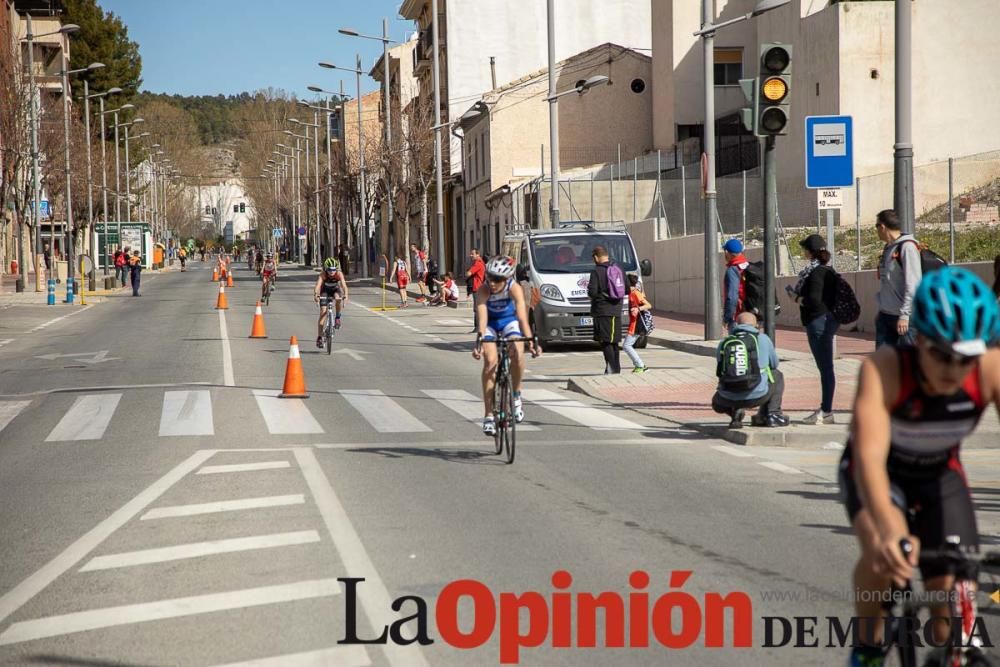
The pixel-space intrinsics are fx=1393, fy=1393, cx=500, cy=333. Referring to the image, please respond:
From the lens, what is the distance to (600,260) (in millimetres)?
19016

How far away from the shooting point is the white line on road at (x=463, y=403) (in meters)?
14.8

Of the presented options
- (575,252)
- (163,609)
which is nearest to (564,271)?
(575,252)

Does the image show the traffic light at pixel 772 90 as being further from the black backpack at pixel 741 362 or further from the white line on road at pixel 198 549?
the white line on road at pixel 198 549

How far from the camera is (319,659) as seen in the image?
5.63 metres

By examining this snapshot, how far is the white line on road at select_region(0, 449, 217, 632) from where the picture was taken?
6.87 m

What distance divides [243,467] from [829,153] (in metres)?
7.84

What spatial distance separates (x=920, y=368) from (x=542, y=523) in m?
4.90

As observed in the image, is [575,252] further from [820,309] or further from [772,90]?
[820,309]

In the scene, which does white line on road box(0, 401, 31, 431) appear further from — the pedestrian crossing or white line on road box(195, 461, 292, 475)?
white line on road box(195, 461, 292, 475)

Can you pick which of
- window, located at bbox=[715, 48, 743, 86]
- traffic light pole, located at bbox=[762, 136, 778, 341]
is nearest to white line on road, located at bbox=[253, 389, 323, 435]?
traffic light pole, located at bbox=[762, 136, 778, 341]

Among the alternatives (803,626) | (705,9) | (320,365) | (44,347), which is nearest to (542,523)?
(803,626)

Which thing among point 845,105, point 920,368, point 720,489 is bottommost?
point 720,489

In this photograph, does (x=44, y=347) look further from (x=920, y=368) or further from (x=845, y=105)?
(x=920, y=368)

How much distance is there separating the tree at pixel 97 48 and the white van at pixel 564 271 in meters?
85.8
